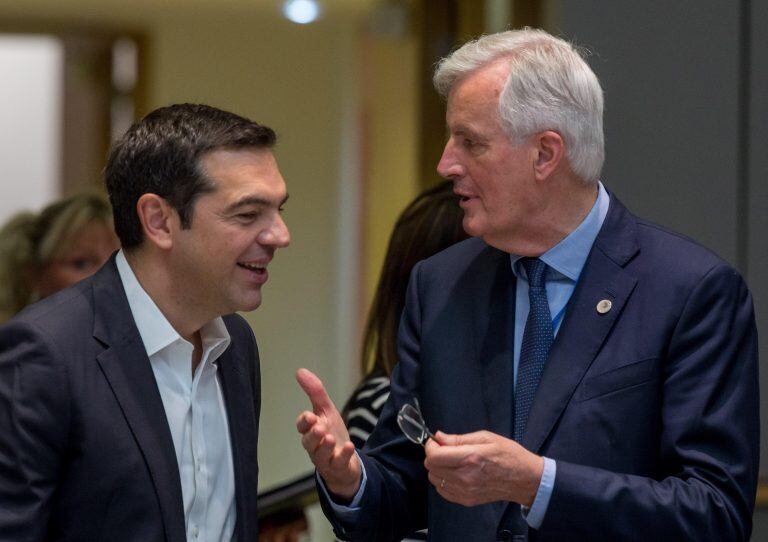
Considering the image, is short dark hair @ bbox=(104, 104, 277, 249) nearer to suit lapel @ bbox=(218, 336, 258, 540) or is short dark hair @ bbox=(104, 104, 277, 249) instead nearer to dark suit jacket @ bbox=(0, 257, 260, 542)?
dark suit jacket @ bbox=(0, 257, 260, 542)

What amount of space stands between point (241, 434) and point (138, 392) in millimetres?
263

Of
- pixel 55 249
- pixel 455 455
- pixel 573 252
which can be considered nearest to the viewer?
pixel 455 455

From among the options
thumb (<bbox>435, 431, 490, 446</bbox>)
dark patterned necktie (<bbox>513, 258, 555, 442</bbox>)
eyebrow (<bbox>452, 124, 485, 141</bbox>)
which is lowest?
thumb (<bbox>435, 431, 490, 446</bbox>)

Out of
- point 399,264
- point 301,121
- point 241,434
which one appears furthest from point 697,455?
point 301,121

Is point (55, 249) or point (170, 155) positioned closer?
point (170, 155)

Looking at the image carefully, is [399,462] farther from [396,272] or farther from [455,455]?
→ [396,272]

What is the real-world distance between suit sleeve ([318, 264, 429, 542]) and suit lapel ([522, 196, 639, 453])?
318mm

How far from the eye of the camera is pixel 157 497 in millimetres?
2316

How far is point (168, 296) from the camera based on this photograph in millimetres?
2494

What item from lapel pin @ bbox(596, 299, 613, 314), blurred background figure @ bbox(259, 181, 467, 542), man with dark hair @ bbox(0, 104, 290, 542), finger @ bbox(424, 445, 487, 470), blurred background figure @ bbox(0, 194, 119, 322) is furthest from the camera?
blurred background figure @ bbox(0, 194, 119, 322)

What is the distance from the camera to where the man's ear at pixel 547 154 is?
8.05 feet

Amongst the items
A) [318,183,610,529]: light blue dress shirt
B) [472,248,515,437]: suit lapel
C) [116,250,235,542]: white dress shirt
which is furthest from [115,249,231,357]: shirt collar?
[472,248,515,437]: suit lapel

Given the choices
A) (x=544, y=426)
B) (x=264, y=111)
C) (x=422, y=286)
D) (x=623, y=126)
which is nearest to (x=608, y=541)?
(x=544, y=426)

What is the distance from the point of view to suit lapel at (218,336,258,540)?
8.20 ft
